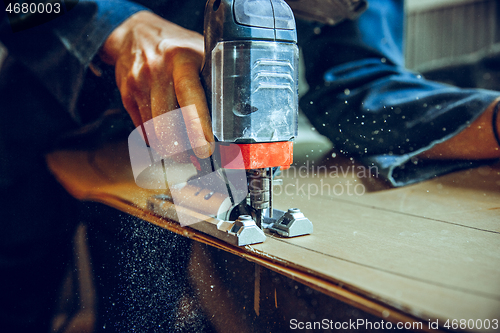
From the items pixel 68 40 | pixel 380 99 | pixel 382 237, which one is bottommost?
pixel 382 237

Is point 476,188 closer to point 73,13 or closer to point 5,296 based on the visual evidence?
point 73,13

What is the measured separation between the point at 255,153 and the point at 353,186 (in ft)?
1.57

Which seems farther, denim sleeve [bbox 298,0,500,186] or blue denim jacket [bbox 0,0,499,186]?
denim sleeve [bbox 298,0,500,186]

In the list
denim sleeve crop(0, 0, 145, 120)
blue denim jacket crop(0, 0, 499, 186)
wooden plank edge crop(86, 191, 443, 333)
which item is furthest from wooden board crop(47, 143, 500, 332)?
denim sleeve crop(0, 0, 145, 120)

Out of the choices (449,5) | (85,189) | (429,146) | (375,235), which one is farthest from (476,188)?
(449,5)

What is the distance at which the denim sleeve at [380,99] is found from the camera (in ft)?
2.81

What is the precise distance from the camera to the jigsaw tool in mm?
453

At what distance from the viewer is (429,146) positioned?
0.86 metres

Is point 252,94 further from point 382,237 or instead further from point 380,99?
point 380,99

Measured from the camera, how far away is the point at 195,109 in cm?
54

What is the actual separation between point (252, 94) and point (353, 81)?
68 cm

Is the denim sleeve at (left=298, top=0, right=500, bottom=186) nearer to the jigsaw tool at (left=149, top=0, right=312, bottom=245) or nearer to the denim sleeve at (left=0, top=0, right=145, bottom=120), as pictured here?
the jigsaw tool at (left=149, top=0, right=312, bottom=245)

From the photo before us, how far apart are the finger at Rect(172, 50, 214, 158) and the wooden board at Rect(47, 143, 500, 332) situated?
158mm

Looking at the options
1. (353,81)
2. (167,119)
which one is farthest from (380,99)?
(167,119)
